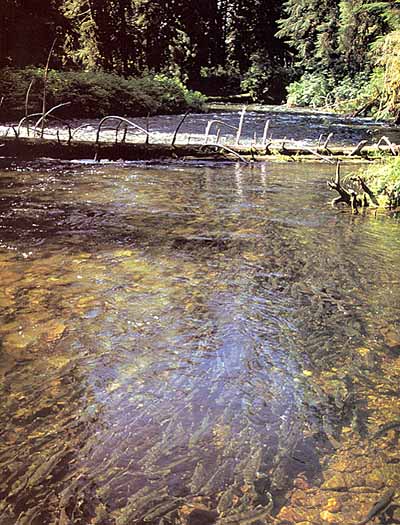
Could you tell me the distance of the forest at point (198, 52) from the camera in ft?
74.1

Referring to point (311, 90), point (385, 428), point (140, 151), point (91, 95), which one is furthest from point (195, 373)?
point (311, 90)

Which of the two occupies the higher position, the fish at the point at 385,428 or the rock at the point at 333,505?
the fish at the point at 385,428

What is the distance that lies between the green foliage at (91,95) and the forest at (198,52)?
56 mm

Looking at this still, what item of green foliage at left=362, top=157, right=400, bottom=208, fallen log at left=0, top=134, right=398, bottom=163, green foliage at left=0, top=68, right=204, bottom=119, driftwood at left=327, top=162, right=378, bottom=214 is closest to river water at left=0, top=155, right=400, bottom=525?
driftwood at left=327, top=162, right=378, bottom=214

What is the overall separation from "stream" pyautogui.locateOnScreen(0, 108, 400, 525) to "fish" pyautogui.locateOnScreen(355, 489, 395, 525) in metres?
0.04

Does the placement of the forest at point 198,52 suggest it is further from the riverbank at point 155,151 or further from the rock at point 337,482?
the rock at point 337,482

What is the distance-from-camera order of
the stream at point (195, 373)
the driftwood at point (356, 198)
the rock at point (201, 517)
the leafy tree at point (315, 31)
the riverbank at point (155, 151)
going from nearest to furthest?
the rock at point (201, 517)
the stream at point (195, 373)
the driftwood at point (356, 198)
the riverbank at point (155, 151)
the leafy tree at point (315, 31)

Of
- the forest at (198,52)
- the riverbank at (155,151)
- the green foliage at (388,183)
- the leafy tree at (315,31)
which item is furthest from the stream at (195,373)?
the leafy tree at (315,31)

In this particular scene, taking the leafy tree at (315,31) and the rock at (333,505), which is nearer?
the rock at (333,505)

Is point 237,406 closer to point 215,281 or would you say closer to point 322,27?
point 215,281

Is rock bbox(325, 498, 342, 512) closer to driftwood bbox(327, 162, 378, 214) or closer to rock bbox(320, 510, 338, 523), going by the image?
rock bbox(320, 510, 338, 523)

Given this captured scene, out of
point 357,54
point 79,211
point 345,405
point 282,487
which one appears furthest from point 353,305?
point 357,54

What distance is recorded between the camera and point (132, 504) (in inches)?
93.5

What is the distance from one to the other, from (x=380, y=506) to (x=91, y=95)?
74.2 ft
